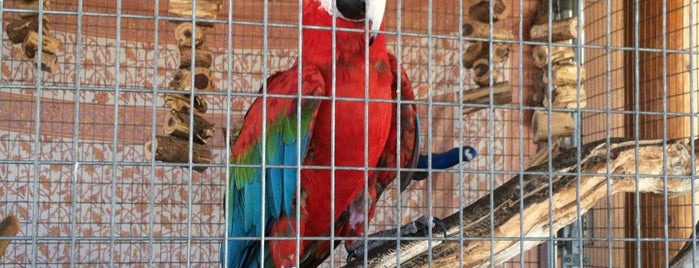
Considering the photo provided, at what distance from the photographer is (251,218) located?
159 centimetres

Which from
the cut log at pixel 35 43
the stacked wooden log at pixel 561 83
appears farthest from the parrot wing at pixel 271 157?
the stacked wooden log at pixel 561 83

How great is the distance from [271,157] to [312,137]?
0.11 metres

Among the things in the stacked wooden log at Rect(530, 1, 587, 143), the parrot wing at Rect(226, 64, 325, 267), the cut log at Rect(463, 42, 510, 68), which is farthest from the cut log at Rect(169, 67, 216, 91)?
the stacked wooden log at Rect(530, 1, 587, 143)

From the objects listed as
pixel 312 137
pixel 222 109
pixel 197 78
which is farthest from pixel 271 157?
pixel 222 109

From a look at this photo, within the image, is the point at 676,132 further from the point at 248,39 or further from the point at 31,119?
the point at 31,119

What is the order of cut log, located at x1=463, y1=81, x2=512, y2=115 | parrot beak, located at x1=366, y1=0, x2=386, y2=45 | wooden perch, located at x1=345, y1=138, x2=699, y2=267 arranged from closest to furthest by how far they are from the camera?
1. parrot beak, located at x1=366, y1=0, x2=386, y2=45
2. wooden perch, located at x1=345, y1=138, x2=699, y2=267
3. cut log, located at x1=463, y1=81, x2=512, y2=115

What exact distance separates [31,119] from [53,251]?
405mm

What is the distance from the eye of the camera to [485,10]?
2242 millimetres

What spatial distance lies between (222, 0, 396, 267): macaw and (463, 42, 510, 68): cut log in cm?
66

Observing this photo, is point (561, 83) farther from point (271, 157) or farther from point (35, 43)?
point (35, 43)

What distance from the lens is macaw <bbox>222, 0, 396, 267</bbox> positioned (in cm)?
149

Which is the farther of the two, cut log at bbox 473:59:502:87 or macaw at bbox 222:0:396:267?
cut log at bbox 473:59:502:87

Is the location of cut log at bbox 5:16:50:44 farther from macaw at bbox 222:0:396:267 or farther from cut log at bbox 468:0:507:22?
cut log at bbox 468:0:507:22

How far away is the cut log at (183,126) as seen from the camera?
2070 millimetres
